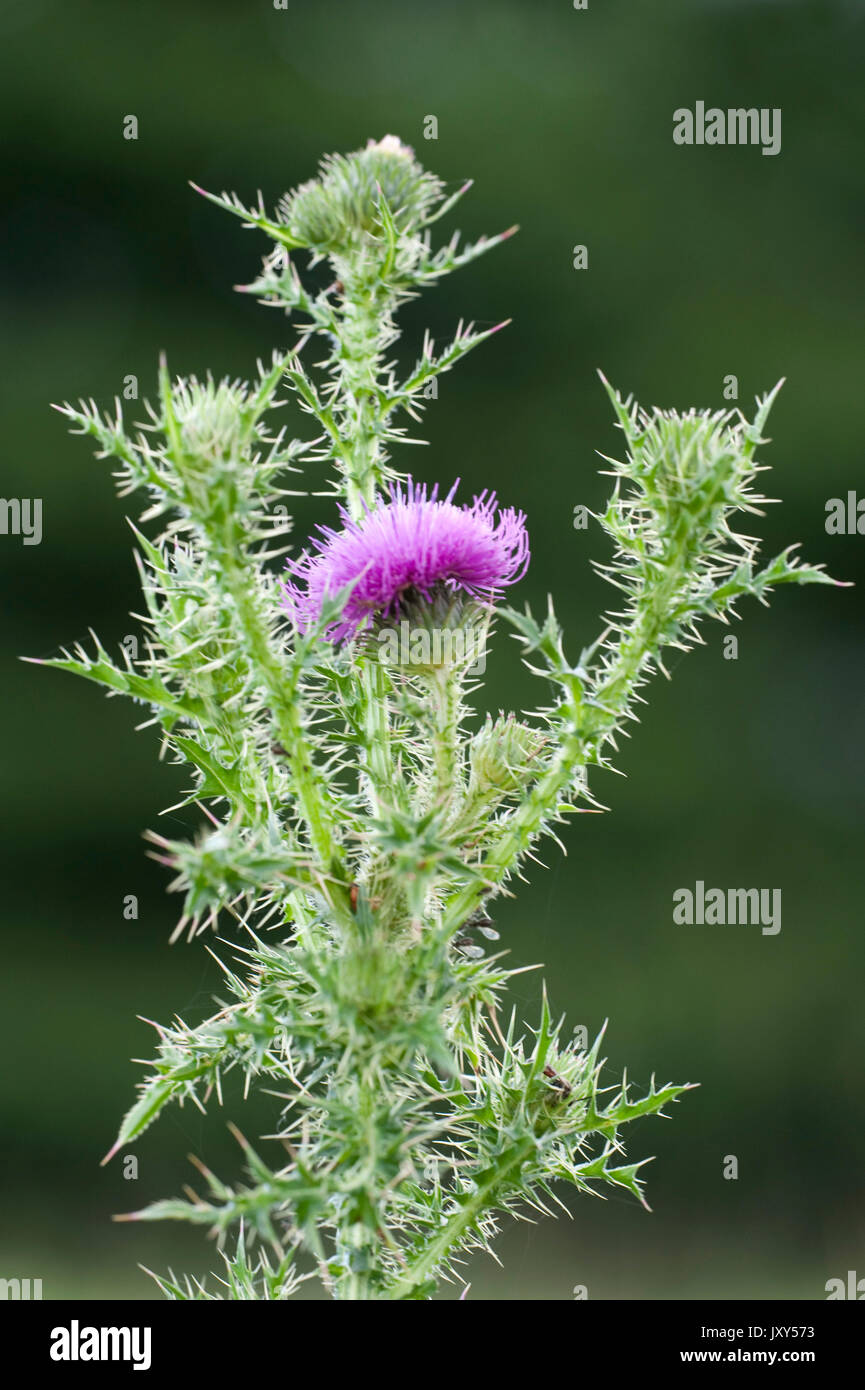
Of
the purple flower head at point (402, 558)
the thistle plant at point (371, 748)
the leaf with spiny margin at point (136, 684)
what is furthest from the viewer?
the purple flower head at point (402, 558)

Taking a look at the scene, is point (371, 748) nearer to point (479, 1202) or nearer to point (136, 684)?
point (136, 684)

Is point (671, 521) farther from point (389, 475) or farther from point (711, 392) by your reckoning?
point (711, 392)

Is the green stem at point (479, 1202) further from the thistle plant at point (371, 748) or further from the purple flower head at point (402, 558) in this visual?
the purple flower head at point (402, 558)

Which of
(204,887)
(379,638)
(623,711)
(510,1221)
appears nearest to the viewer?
(204,887)

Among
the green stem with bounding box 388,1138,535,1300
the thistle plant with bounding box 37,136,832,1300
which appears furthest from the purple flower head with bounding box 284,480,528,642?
the green stem with bounding box 388,1138,535,1300

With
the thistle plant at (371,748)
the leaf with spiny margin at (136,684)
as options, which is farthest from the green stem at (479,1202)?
the leaf with spiny margin at (136,684)

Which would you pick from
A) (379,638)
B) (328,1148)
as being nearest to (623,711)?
(379,638)

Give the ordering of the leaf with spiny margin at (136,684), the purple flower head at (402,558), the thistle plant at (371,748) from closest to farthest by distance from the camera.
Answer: the thistle plant at (371,748) < the leaf with spiny margin at (136,684) < the purple flower head at (402,558)
